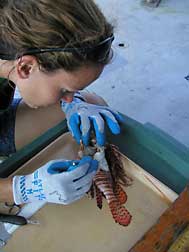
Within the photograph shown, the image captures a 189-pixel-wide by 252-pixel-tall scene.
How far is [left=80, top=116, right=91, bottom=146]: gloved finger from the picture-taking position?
3.19 feet

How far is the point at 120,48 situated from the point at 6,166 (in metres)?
1.16

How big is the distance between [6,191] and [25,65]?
1.09 feet

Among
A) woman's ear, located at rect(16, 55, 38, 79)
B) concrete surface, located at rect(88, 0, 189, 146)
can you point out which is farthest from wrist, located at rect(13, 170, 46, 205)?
concrete surface, located at rect(88, 0, 189, 146)

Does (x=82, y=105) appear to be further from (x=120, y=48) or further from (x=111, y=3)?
(x=111, y=3)

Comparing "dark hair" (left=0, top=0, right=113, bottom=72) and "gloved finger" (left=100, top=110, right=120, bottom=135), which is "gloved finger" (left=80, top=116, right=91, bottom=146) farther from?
"dark hair" (left=0, top=0, right=113, bottom=72)

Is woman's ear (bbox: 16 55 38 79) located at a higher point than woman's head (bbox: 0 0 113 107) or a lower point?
lower

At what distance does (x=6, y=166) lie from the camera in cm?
95

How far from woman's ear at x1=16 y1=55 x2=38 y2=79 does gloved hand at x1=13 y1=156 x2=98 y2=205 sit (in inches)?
9.0

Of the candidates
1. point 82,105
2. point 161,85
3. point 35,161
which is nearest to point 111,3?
point 161,85

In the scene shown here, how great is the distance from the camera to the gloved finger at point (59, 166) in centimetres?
87

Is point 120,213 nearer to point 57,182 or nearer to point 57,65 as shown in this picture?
point 57,182

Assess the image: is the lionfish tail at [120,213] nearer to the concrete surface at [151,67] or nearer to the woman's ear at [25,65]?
the woman's ear at [25,65]

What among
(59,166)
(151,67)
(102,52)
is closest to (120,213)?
(59,166)

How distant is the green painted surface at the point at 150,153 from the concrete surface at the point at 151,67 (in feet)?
1.65
